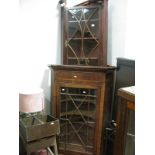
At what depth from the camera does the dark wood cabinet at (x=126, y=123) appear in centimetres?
130

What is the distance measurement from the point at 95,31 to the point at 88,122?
1.06 metres

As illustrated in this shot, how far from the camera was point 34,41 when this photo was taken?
8.71 ft

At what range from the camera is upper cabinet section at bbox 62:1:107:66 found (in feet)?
8.03

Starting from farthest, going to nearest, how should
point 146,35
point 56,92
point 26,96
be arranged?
1. point 56,92
2. point 26,96
3. point 146,35

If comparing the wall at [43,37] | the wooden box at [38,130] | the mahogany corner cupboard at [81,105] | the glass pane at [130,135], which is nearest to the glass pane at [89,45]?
the wall at [43,37]

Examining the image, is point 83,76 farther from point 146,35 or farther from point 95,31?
point 146,35

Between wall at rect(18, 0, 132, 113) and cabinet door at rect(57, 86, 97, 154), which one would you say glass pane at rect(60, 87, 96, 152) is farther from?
wall at rect(18, 0, 132, 113)

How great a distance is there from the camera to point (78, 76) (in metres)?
2.34

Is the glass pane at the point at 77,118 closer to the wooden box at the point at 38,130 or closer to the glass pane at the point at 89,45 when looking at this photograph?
the wooden box at the point at 38,130

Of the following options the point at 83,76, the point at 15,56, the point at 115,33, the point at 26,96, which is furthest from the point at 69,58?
the point at 15,56

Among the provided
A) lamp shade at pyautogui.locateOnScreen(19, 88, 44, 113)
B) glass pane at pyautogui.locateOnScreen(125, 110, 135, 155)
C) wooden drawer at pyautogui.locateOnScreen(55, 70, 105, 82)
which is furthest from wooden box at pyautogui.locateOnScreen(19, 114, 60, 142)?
glass pane at pyautogui.locateOnScreen(125, 110, 135, 155)

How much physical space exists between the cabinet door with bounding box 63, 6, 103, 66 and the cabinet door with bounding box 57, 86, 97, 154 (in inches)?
16.1

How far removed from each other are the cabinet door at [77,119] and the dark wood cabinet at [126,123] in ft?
3.04

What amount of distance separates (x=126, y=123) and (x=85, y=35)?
4.73 ft
